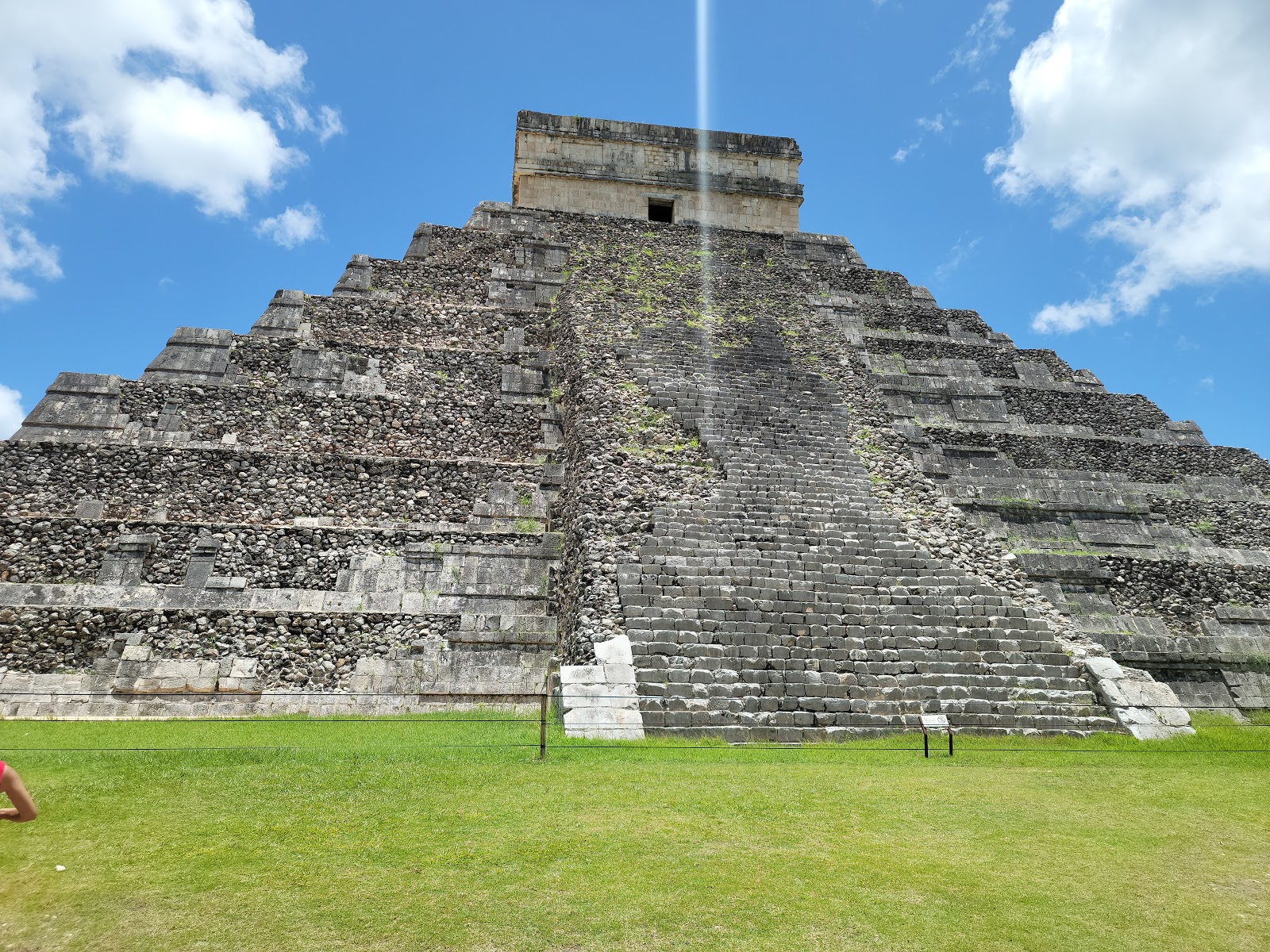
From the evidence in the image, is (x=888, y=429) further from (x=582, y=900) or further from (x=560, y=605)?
(x=582, y=900)

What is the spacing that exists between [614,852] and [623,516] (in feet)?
23.4

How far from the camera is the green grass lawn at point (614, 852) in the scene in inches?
148

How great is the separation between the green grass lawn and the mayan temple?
2.22m

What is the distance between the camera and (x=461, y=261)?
1845 cm

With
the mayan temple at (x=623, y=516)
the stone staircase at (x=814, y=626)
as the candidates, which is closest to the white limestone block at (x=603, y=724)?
the mayan temple at (x=623, y=516)

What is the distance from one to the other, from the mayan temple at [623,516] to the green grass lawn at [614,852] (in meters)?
2.22

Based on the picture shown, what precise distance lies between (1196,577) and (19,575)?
60.1ft

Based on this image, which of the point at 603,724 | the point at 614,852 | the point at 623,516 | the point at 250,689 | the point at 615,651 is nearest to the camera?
the point at 614,852

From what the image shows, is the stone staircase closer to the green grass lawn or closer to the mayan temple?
the mayan temple

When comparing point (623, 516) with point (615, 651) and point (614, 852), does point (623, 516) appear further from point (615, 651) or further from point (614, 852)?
point (614, 852)

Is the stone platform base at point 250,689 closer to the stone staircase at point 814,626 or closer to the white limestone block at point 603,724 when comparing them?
the white limestone block at point 603,724

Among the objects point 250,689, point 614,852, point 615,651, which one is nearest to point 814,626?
point 615,651

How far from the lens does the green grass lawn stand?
3.75 m

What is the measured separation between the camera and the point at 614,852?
15.5 ft
